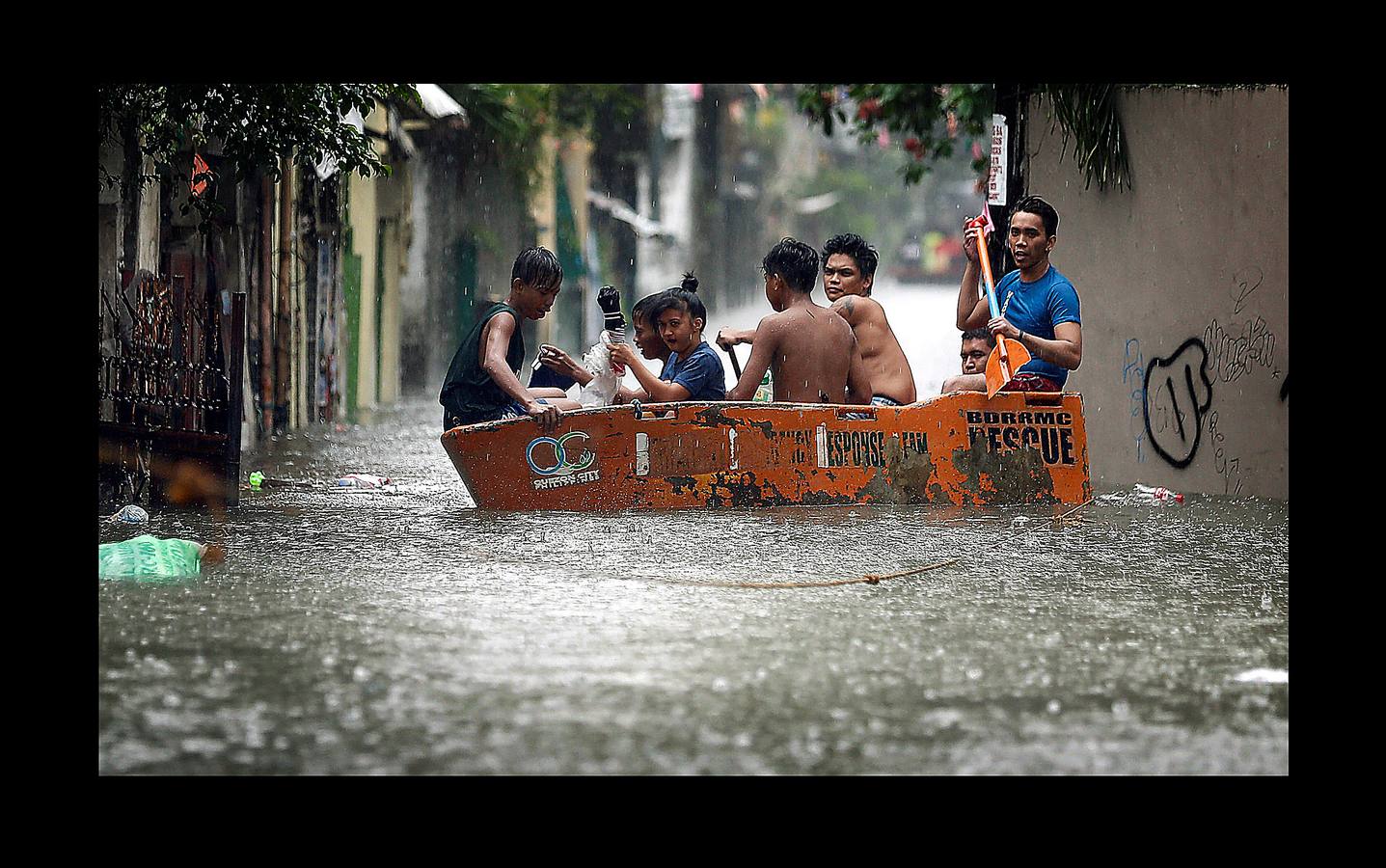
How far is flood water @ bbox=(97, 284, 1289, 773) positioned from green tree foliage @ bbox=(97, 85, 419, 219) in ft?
8.15

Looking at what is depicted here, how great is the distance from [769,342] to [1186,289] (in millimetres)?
2642

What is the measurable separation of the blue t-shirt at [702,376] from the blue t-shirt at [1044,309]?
1510 mm

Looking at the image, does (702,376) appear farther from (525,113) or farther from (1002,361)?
(525,113)

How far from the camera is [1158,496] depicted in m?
9.33

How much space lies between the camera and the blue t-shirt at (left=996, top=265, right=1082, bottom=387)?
8523 millimetres

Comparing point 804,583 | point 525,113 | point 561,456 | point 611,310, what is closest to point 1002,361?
point 611,310

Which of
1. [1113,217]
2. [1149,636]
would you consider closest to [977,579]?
[1149,636]

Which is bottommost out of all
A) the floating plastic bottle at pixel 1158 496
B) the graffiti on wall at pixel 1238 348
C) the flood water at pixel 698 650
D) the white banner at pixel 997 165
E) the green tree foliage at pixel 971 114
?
the flood water at pixel 698 650

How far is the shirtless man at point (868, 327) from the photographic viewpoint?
9.19 metres

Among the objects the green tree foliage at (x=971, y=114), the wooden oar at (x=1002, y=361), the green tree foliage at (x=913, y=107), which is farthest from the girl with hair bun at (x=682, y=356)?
the green tree foliage at (x=913, y=107)

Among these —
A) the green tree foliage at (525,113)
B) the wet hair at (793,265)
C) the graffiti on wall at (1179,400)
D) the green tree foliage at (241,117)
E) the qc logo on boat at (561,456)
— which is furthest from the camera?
the green tree foliage at (525,113)

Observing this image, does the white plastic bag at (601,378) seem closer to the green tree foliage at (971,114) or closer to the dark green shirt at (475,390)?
the dark green shirt at (475,390)

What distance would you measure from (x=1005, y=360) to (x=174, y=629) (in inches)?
184

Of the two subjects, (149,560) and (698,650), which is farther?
(149,560)
